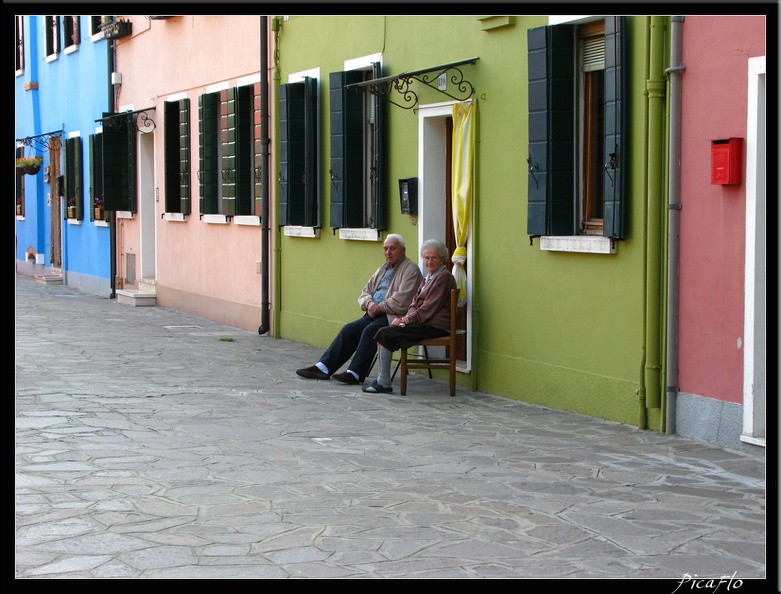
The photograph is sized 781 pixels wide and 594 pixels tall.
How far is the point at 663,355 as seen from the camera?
902cm

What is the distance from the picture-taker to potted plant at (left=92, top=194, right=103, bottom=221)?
2440 cm

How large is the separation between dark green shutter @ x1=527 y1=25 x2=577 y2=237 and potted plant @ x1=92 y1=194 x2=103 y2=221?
1557 centimetres

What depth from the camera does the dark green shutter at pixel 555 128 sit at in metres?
10.1

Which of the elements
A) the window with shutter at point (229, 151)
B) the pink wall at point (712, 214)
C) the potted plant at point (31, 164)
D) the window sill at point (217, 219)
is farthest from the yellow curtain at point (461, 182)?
the potted plant at point (31, 164)

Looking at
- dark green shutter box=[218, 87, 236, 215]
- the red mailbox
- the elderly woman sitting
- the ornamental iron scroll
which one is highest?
the ornamental iron scroll

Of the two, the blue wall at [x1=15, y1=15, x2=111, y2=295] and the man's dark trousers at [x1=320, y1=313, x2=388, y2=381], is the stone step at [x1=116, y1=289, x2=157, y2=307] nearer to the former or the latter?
the blue wall at [x1=15, y1=15, x2=111, y2=295]

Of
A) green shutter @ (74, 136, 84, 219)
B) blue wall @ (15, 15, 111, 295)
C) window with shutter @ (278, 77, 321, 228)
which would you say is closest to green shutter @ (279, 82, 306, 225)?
window with shutter @ (278, 77, 321, 228)

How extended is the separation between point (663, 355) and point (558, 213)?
1.68 metres

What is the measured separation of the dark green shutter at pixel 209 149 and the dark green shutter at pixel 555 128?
30.5 feet

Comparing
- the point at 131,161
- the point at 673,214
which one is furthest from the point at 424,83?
the point at 131,161

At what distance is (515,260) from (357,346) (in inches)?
76.4

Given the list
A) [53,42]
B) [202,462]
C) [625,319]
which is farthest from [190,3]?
[53,42]

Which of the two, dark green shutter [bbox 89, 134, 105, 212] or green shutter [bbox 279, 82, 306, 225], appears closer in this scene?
green shutter [bbox 279, 82, 306, 225]

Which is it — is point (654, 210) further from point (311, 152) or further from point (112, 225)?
point (112, 225)
